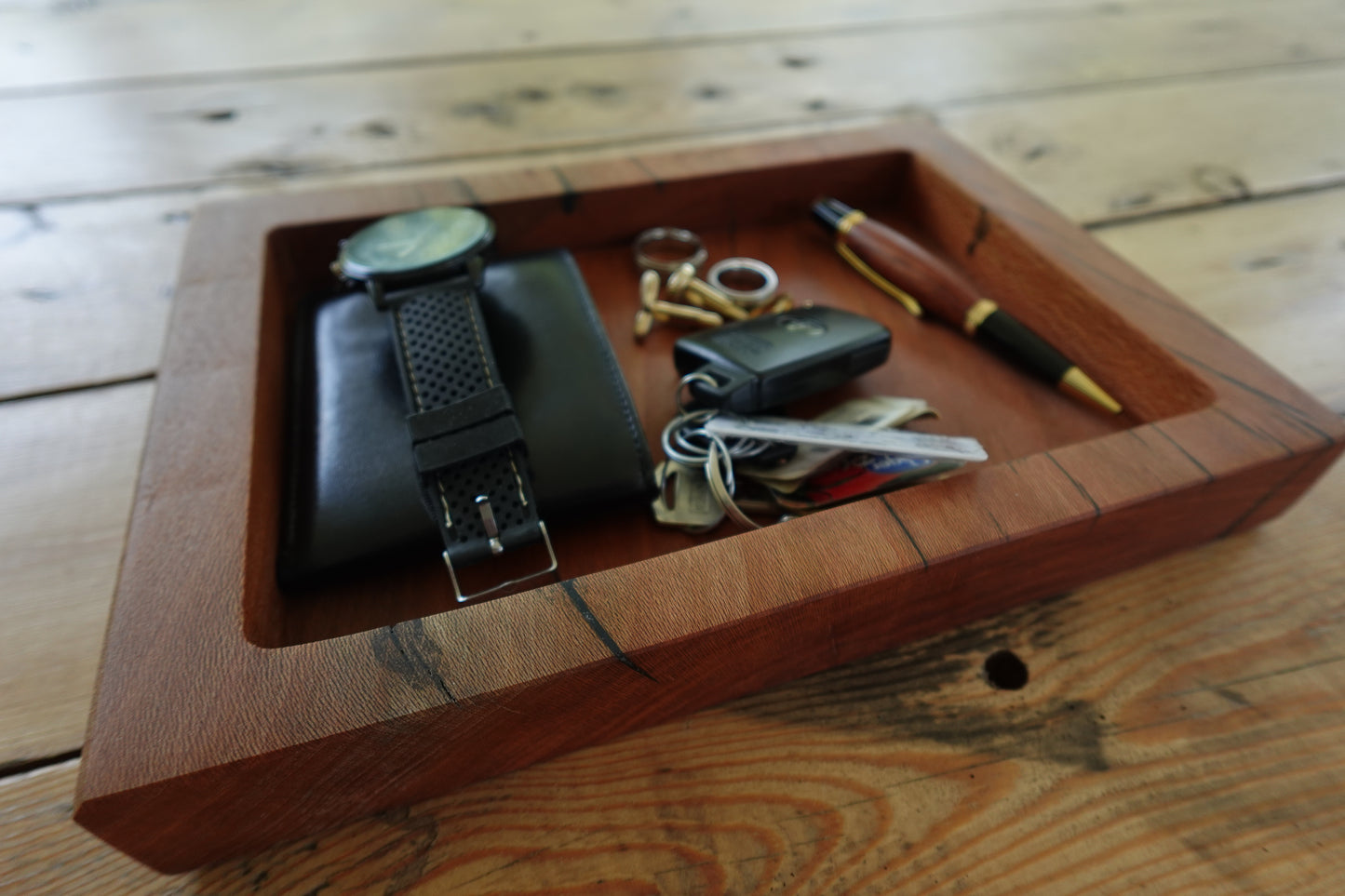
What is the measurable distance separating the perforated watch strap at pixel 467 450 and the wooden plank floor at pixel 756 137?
0.10 metres

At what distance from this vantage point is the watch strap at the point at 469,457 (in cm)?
35

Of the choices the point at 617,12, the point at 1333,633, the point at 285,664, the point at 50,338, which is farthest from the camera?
the point at 617,12

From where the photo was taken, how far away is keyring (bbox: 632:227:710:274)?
533mm

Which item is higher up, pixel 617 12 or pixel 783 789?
pixel 617 12

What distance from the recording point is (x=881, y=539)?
0.33 meters

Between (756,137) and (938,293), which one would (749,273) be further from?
(756,137)

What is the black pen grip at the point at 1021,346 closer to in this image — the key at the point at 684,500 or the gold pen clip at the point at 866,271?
the gold pen clip at the point at 866,271

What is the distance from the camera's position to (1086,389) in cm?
45

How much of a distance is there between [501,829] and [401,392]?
203 millimetres

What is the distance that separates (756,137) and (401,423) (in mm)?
489

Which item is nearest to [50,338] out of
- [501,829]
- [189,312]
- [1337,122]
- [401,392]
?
[189,312]

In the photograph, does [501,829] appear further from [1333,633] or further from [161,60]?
[161,60]

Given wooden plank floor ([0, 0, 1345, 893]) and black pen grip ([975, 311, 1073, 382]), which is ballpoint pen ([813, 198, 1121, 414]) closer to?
black pen grip ([975, 311, 1073, 382])

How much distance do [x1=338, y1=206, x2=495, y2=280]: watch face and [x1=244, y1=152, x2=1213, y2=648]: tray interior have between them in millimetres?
54
